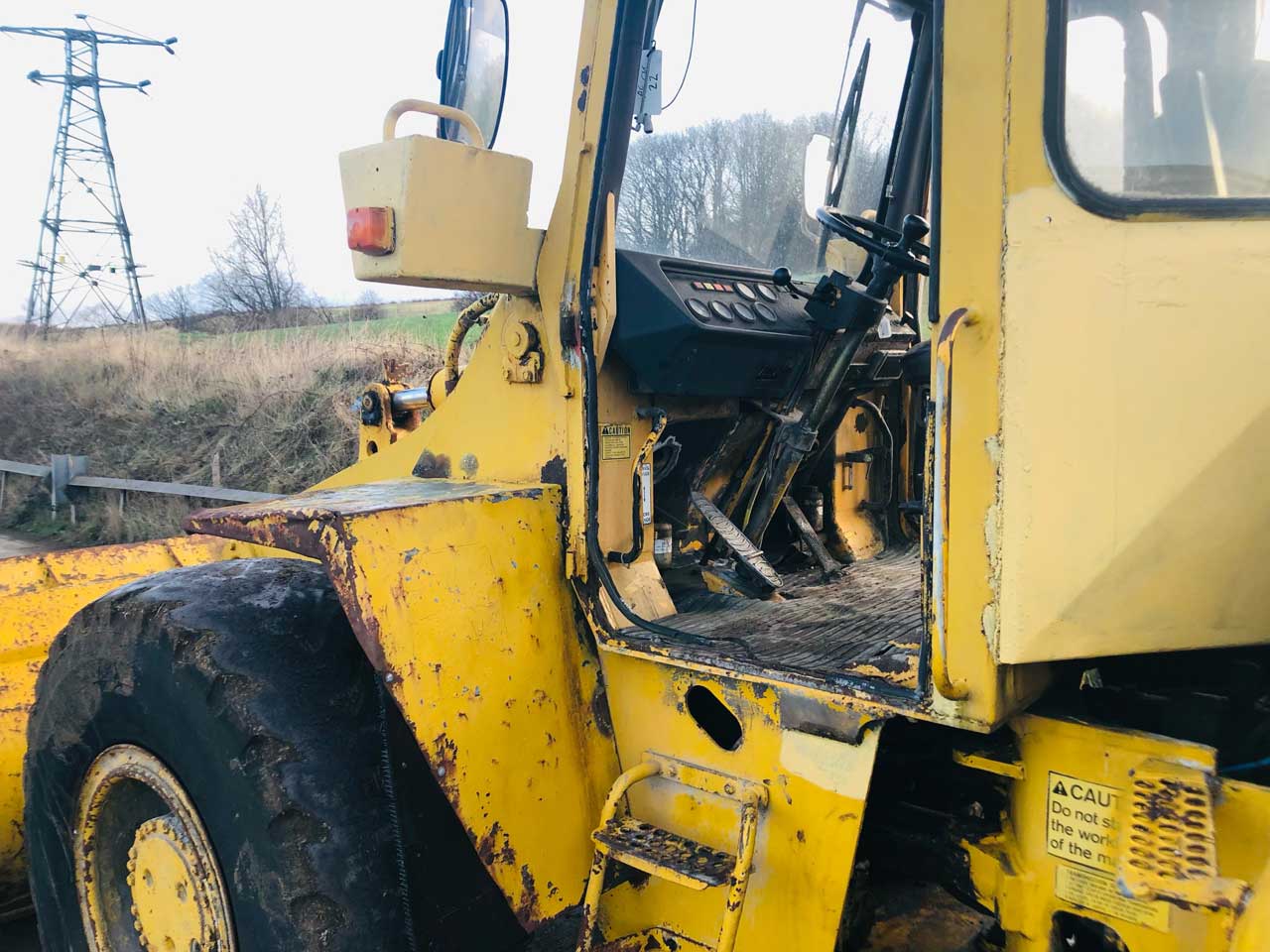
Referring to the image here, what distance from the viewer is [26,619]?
9.63 feet

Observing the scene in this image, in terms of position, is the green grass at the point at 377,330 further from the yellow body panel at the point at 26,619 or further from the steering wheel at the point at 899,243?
the steering wheel at the point at 899,243

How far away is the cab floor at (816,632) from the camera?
5.90ft

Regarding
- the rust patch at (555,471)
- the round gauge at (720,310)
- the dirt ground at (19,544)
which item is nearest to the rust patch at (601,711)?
the rust patch at (555,471)

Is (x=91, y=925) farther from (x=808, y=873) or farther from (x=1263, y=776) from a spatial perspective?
(x=1263, y=776)

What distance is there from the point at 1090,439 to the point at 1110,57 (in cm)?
58

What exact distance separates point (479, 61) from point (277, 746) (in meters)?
1.66

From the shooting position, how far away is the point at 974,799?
188cm

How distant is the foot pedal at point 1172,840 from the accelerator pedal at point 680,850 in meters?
0.64

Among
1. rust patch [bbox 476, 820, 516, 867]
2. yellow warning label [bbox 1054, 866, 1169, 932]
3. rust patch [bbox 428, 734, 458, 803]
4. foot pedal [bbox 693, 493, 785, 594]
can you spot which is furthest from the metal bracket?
yellow warning label [bbox 1054, 866, 1169, 932]

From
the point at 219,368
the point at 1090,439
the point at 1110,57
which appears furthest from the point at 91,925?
the point at 219,368

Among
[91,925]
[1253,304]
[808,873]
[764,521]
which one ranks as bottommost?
[91,925]

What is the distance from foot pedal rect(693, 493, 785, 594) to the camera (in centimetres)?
255

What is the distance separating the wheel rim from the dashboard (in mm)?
1420

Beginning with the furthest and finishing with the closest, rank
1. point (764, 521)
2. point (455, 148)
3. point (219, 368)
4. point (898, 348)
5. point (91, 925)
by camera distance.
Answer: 1. point (219, 368)
2. point (898, 348)
3. point (764, 521)
4. point (91, 925)
5. point (455, 148)
